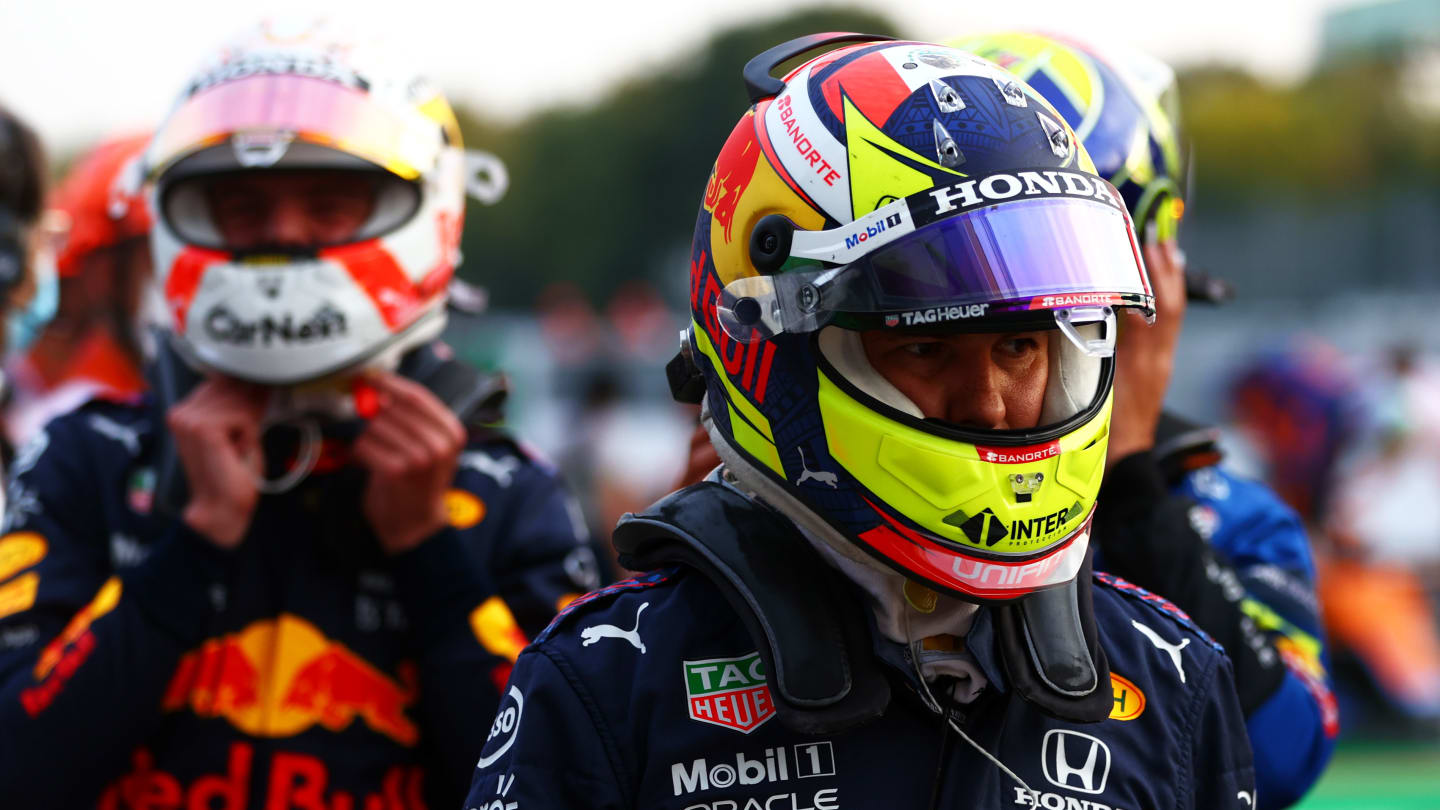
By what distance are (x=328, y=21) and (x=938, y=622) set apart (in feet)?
6.33

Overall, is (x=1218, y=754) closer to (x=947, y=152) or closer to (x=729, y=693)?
(x=729, y=693)

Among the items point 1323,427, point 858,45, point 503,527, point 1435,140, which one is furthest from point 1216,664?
point 1435,140

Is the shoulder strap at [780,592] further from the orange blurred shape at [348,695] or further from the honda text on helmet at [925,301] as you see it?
the orange blurred shape at [348,695]

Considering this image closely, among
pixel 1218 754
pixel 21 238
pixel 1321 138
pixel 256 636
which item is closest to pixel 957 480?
pixel 1218 754

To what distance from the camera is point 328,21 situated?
317cm

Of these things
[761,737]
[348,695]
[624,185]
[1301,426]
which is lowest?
[624,185]

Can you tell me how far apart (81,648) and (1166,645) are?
5.81 feet

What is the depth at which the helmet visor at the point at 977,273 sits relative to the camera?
1905 millimetres

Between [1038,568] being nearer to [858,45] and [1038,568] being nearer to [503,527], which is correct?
[858,45]

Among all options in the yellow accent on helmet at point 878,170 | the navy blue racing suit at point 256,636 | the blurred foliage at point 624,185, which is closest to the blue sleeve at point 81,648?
the navy blue racing suit at point 256,636

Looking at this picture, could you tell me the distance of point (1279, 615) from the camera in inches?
113

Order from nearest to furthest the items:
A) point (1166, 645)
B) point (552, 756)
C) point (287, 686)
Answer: point (552, 756) < point (1166, 645) < point (287, 686)

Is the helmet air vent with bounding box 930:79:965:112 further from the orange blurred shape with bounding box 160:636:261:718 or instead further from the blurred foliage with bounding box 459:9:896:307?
the blurred foliage with bounding box 459:9:896:307

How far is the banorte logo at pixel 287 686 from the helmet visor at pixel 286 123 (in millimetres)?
897
